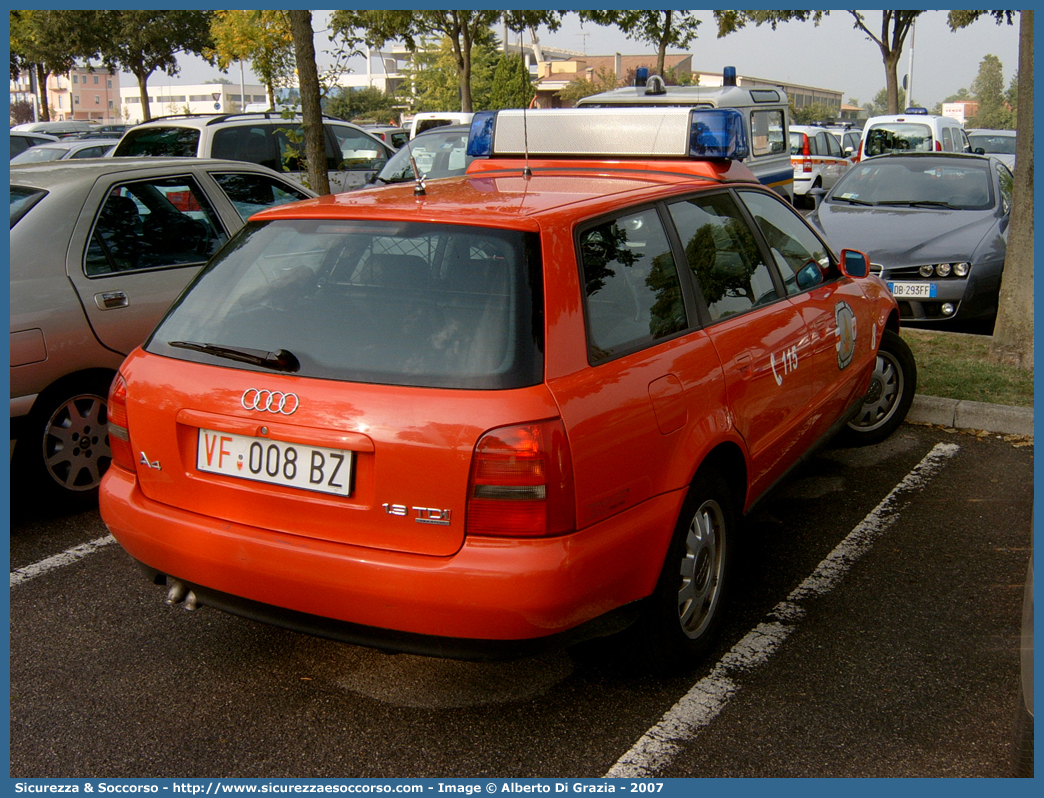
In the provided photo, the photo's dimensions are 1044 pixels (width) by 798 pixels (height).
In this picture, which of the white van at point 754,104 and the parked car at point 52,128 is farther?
the parked car at point 52,128

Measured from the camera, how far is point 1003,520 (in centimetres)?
463

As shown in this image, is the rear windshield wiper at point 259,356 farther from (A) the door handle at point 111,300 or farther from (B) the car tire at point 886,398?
(B) the car tire at point 886,398

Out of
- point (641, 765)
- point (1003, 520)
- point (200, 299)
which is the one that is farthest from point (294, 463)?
point (1003, 520)

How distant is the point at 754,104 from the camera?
509 inches

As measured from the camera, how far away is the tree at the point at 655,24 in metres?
24.2

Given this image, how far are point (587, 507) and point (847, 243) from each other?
6773mm

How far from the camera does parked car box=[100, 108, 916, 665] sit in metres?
2.61

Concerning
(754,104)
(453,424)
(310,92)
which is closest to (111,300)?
(453,424)

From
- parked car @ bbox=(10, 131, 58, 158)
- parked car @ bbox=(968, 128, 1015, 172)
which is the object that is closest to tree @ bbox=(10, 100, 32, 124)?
parked car @ bbox=(10, 131, 58, 158)

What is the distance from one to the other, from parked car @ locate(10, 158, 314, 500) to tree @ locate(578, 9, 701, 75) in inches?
805

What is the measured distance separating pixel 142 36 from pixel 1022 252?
117 feet

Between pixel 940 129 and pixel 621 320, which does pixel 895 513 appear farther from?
pixel 940 129

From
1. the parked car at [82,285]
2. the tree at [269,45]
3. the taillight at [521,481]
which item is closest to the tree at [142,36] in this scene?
the tree at [269,45]

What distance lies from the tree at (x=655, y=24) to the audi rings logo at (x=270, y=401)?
74.9 feet
